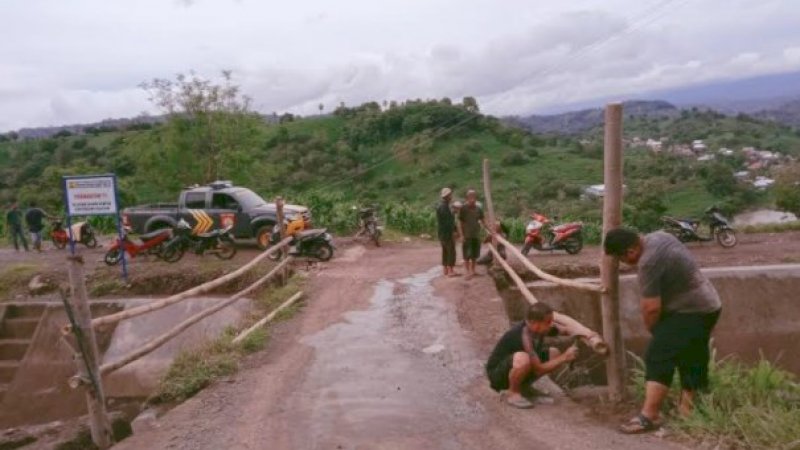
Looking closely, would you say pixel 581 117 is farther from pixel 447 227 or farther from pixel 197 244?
pixel 447 227

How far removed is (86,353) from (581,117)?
208 feet

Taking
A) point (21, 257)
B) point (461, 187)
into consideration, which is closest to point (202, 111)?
point (21, 257)

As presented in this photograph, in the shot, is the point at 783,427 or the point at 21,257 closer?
the point at 783,427

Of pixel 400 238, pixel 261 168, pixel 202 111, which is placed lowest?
pixel 400 238

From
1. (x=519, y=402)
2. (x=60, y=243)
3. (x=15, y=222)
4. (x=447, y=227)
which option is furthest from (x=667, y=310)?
(x=15, y=222)

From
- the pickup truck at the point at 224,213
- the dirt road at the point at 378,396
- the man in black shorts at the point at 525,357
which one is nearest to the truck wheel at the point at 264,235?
the pickup truck at the point at 224,213

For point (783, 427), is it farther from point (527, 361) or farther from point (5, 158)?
point (5, 158)

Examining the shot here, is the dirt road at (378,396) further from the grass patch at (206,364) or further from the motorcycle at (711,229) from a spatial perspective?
the motorcycle at (711,229)

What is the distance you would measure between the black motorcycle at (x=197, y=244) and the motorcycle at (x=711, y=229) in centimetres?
965

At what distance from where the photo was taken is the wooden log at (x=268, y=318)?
8633 mm

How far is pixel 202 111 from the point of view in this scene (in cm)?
2427

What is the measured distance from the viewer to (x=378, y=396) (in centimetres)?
641

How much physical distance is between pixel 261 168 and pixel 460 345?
18.6m

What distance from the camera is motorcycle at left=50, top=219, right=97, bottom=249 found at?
18834 millimetres
